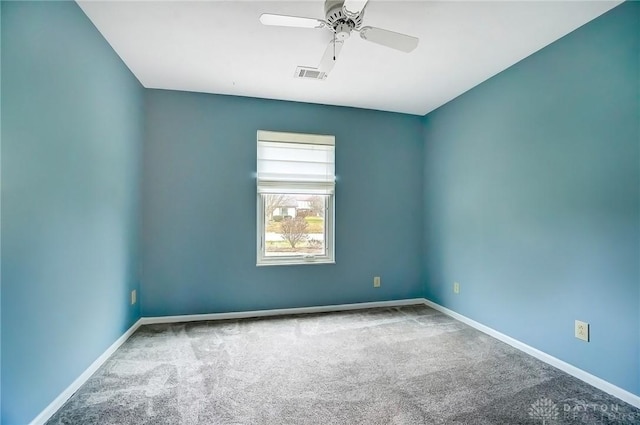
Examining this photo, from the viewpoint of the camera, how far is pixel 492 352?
94.7 inches

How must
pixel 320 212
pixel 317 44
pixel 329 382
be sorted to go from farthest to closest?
1. pixel 320 212
2. pixel 317 44
3. pixel 329 382

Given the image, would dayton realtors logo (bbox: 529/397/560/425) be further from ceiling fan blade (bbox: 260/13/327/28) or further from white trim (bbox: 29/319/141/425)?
white trim (bbox: 29/319/141/425)

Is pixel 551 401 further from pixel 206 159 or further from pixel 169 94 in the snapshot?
pixel 169 94

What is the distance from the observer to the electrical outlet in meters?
2.00

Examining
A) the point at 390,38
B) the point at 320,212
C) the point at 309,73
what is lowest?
the point at 320,212

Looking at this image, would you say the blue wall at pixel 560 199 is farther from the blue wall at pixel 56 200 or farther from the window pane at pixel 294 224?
the blue wall at pixel 56 200

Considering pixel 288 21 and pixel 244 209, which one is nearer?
pixel 288 21

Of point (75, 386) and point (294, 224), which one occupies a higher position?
point (294, 224)

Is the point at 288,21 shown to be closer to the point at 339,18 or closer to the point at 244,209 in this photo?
the point at 339,18

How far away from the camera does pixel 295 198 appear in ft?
11.3

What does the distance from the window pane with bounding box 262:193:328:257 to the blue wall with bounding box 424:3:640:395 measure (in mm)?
1558

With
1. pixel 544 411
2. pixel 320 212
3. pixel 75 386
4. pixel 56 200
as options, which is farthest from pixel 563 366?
pixel 56 200

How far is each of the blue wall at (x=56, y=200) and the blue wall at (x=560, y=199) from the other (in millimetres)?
3294

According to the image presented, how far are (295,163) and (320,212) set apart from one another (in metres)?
0.65
